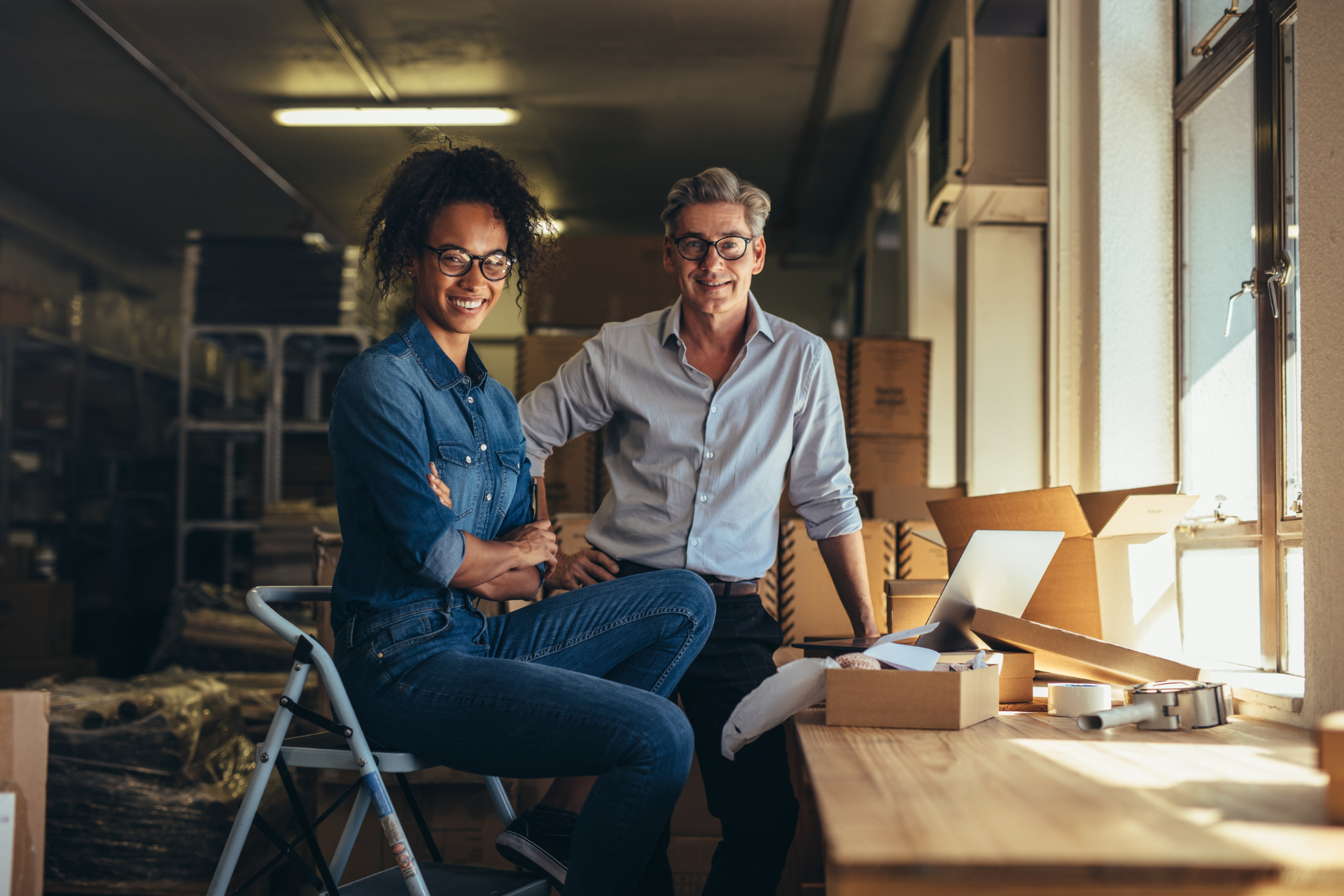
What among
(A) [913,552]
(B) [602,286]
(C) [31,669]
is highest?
(B) [602,286]

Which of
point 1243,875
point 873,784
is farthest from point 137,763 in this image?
point 1243,875

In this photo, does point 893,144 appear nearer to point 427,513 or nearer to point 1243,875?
point 427,513

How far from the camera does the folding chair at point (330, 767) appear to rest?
1.41 meters

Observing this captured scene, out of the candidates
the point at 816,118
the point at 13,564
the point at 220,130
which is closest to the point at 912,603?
the point at 816,118

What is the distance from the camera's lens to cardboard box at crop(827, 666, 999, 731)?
1229 mm

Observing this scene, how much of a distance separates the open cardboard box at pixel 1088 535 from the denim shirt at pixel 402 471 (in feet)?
3.06

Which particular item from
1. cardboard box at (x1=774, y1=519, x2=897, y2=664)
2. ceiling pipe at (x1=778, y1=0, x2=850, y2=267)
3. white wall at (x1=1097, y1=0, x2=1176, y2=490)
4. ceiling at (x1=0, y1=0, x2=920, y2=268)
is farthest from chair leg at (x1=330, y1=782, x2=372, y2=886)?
ceiling pipe at (x1=778, y1=0, x2=850, y2=267)

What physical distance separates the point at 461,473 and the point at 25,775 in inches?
36.6

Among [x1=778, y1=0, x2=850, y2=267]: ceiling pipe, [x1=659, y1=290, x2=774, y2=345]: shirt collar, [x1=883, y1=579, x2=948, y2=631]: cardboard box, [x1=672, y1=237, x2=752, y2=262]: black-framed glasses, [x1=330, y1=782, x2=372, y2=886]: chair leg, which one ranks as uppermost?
[x1=778, y1=0, x2=850, y2=267]: ceiling pipe

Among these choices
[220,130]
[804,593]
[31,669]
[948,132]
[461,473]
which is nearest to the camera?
[461,473]

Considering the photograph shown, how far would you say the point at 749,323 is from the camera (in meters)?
2.08

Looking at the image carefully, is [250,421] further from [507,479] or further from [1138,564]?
[1138,564]

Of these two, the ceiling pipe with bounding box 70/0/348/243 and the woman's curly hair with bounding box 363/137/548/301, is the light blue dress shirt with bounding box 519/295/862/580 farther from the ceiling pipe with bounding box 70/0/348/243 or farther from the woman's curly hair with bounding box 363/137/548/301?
the ceiling pipe with bounding box 70/0/348/243

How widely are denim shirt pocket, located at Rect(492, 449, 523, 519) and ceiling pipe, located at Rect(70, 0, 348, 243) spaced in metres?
4.31
